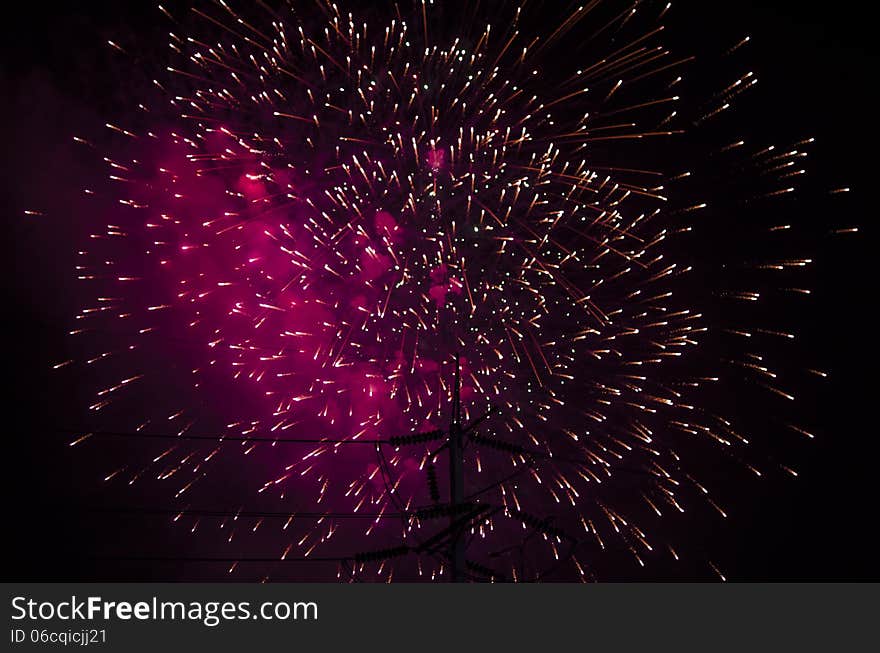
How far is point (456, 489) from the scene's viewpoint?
623 inches

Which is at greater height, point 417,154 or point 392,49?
point 392,49

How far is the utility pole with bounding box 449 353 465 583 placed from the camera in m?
15.1

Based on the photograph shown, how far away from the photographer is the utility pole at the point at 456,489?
15133 mm

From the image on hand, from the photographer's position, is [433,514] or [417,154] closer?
[433,514]

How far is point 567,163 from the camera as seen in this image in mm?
19344
